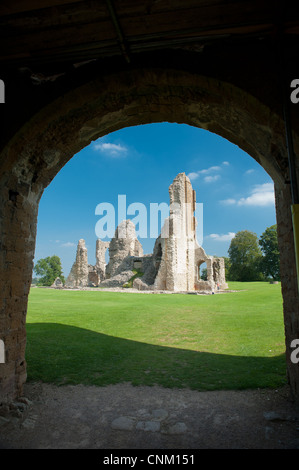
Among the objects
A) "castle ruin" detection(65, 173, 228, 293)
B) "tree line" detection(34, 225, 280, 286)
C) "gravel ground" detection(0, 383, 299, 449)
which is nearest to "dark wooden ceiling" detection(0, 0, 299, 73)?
"gravel ground" detection(0, 383, 299, 449)

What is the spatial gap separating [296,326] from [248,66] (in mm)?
3131

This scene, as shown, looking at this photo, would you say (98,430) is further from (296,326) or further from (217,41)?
(217,41)

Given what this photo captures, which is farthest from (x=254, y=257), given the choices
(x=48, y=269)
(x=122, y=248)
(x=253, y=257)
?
(x=48, y=269)

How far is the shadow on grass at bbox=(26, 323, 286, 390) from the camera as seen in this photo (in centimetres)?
455

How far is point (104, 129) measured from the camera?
165 inches

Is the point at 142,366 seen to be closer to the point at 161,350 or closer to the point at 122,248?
the point at 161,350

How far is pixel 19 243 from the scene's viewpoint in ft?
12.5

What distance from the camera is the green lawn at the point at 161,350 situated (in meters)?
4.70

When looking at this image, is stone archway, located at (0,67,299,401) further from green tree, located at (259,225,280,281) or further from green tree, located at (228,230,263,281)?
green tree, located at (228,230,263,281)

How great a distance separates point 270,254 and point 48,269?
47.8 meters

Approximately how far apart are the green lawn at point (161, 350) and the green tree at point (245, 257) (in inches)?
1658

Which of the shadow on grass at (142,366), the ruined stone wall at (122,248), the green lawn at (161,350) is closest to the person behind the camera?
the shadow on grass at (142,366)

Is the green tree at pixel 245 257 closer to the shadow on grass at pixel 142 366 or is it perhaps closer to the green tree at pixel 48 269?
the green tree at pixel 48 269

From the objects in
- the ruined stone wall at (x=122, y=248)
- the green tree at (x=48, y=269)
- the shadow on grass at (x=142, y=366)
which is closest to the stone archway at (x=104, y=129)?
the shadow on grass at (x=142, y=366)
